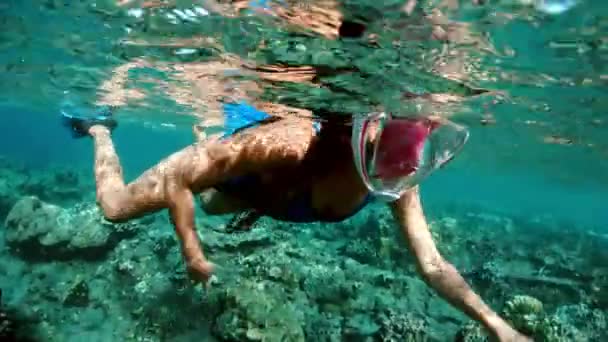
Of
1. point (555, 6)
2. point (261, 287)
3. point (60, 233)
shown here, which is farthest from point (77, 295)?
point (555, 6)

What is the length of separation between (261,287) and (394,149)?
5.35 meters

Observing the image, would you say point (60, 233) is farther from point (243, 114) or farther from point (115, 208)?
point (115, 208)

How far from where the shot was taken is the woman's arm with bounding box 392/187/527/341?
425 centimetres

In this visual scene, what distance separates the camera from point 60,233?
35.8 feet

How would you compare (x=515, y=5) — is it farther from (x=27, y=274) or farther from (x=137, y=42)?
(x=27, y=274)

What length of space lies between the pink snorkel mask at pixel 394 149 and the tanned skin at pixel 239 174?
0.52 metres

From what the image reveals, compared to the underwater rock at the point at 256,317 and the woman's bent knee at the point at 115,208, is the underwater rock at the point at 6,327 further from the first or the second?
the underwater rock at the point at 256,317

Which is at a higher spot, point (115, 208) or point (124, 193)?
point (124, 193)

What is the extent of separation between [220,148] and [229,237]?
7.09 metres

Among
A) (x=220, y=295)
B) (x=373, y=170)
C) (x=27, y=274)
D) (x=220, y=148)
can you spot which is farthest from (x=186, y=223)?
(x=27, y=274)

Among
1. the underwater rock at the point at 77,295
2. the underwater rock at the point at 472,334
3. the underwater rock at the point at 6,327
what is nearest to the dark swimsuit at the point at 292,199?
the underwater rock at the point at 6,327

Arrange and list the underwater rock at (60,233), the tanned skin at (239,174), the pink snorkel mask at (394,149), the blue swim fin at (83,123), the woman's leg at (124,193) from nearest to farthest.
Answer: the pink snorkel mask at (394,149)
the tanned skin at (239,174)
the woman's leg at (124,193)
the blue swim fin at (83,123)
the underwater rock at (60,233)

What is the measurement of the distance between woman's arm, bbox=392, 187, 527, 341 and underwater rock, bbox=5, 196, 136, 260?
873 cm

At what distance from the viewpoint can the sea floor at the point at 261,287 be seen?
7625 millimetres
